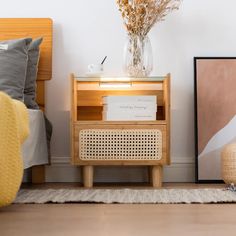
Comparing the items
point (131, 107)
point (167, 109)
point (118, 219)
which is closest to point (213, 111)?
point (167, 109)

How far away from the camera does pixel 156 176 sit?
2.88 metres

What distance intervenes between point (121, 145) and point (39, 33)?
2.94 ft

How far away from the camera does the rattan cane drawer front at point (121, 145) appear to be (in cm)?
287

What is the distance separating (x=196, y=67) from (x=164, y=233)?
1.81m

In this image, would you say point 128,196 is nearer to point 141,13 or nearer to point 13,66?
point 13,66

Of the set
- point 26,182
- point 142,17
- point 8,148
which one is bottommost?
point 26,182

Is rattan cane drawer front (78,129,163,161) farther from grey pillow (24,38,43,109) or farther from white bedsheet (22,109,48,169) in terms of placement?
grey pillow (24,38,43,109)

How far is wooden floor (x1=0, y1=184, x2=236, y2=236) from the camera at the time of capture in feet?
5.19

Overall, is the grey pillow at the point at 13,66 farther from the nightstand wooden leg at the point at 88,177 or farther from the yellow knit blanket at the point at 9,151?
the yellow knit blanket at the point at 9,151

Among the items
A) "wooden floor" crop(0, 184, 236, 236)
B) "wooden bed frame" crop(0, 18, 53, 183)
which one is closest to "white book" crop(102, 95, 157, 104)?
"wooden bed frame" crop(0, 18, 53, 183)

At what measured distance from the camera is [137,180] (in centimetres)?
321

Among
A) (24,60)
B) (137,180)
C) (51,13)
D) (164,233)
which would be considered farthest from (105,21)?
(164,233)

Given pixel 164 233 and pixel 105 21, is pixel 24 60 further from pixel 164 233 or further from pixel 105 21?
pixel 164 233

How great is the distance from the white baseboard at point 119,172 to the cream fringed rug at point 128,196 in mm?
572
